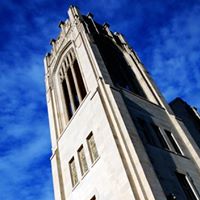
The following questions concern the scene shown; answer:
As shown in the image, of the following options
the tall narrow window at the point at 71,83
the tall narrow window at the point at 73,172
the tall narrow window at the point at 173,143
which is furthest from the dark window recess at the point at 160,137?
the tall narrow window at the point at 71,83

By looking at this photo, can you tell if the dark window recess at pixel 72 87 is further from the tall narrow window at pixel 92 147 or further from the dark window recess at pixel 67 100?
the tall narrow window at pixel 92 147

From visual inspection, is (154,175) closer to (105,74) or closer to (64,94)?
(105,74)

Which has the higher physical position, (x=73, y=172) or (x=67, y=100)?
(x=67, y=100)

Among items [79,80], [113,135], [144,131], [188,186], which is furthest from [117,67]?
[188,186]

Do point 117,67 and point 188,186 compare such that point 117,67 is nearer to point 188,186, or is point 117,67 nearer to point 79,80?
point 79,80

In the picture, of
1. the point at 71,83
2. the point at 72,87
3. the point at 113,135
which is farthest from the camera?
the point at 71,83

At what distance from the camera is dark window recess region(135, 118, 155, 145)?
57.5 feet

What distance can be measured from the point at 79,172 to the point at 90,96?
14.9 feet

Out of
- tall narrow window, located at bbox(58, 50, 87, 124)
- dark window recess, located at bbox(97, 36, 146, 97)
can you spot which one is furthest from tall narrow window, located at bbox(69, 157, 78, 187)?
dark window recess, located at bbox(97, 36, 146, 97)

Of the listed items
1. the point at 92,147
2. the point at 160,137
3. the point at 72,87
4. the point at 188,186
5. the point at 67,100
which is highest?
the point at 72,87

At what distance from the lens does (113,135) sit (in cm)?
1641

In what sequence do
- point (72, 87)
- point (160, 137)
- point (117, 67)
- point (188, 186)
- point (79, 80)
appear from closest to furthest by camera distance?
point (188, 186)
point (160, 137)
point (117, 67)
point (79, 80)
point (72, 87)

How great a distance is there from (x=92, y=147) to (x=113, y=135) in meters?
2.90

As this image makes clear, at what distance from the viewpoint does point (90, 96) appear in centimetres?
2075
